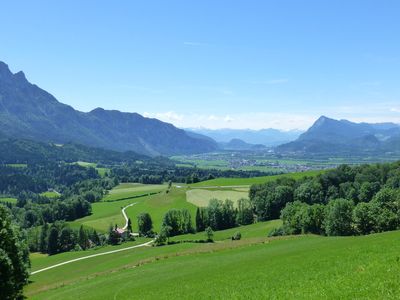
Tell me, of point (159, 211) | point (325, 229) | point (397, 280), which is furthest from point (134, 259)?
point (159, 211)

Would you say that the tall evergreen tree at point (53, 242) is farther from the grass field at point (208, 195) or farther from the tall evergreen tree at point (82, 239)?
the grass field at point (208, 195)

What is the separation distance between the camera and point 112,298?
41.0 metres

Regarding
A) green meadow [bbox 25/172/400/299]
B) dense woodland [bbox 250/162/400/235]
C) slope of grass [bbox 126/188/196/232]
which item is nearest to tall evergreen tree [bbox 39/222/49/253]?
slope of grass [bbox 126/188/196/232]

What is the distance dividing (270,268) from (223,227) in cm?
9943

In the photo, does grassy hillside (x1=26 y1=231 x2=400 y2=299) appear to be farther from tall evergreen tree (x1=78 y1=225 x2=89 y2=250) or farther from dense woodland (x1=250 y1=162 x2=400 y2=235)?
tall evergreen tree (x1=78 y1=225 x2=89 y2=250)

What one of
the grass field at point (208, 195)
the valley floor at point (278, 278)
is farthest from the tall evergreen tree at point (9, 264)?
the grass field at point (208, 195)

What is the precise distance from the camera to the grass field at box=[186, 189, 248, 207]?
6341 inches

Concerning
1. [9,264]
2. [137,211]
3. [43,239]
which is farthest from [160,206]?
[9,264]

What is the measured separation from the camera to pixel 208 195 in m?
171

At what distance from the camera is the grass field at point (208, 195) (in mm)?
161050

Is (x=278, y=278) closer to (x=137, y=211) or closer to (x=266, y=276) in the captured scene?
(x=266, y=276)

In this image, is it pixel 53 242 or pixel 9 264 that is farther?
pixel 53 242

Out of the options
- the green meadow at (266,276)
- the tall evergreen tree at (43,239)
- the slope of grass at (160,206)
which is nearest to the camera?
the green meadow at (266,276)

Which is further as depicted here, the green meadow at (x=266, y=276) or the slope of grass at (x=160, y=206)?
the slope of grass at (x=160, y=206)
